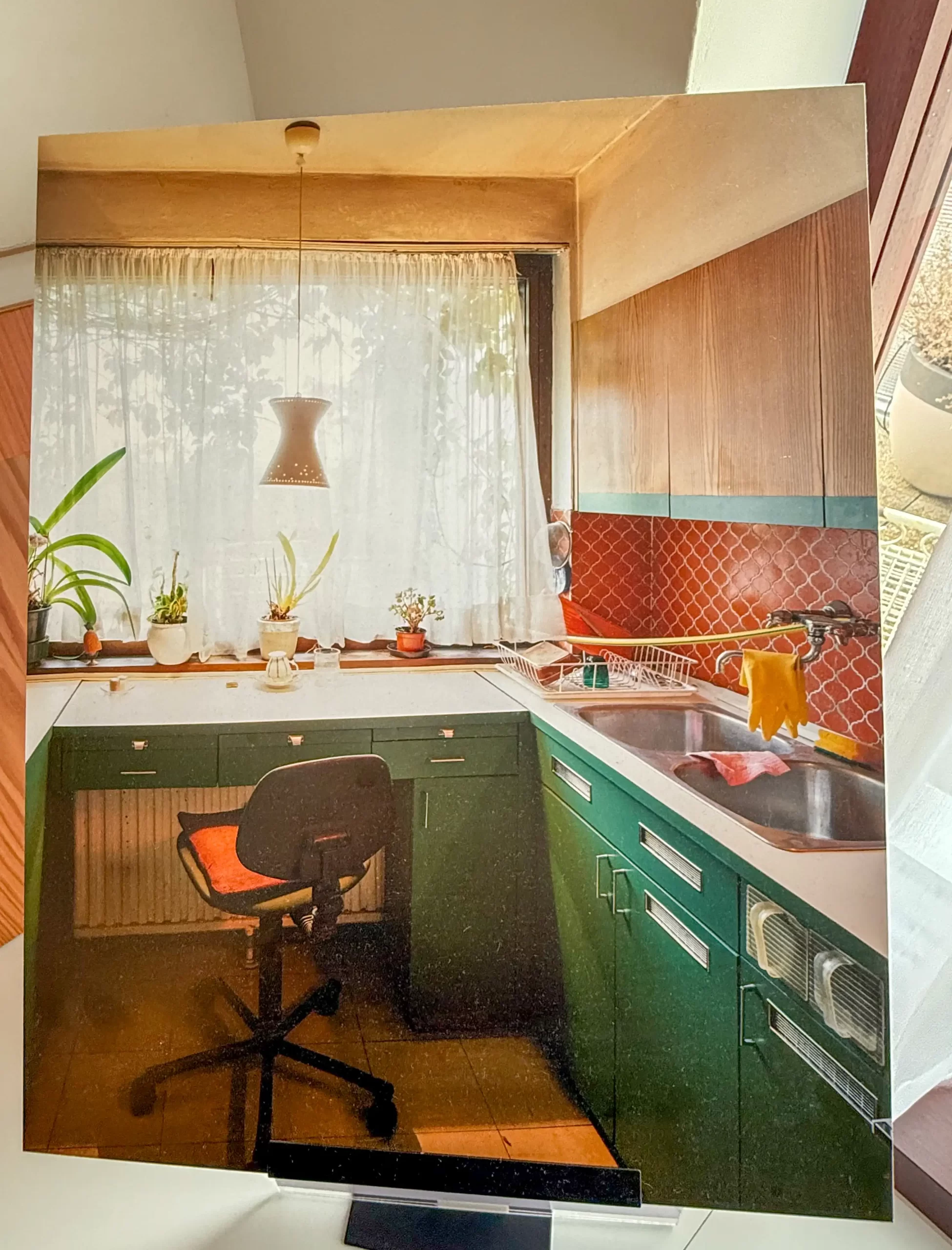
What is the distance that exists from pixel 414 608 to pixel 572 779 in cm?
30

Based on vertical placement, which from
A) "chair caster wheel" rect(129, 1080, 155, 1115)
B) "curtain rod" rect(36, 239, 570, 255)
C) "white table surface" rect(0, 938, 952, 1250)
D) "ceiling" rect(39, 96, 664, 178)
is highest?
"ceiling" rect(39, 96, 664, 178)

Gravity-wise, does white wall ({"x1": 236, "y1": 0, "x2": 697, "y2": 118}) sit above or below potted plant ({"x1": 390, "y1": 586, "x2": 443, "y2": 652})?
above

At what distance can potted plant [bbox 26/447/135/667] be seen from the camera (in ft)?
3.93

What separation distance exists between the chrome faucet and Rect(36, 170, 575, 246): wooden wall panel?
1.82ft

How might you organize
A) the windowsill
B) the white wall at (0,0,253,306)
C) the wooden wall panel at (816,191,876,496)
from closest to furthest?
the wooden wall panel at (816,191,876,496), the windowsill, the white wall at (0,0,253,306)

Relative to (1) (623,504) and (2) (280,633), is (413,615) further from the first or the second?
(1) (623,504)

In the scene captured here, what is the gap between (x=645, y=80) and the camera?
4.09 feet

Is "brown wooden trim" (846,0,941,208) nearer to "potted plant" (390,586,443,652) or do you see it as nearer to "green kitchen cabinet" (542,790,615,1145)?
"potted plant" (390,586,443,652)

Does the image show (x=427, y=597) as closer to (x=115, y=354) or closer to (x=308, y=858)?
(x=308, y=858)

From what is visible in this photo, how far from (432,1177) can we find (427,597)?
0.75 m

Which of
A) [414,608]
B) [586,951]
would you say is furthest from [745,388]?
[586,951]

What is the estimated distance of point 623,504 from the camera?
1106 mm

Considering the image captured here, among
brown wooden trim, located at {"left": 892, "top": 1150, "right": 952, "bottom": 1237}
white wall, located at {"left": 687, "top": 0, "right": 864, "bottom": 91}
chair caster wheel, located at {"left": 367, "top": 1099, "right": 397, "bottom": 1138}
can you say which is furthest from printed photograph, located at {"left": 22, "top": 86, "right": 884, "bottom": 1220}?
white wall, located at {"left": 687, "top": 0, "right": 864, "bottom": 91}

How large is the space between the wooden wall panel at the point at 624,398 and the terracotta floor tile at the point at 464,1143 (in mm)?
828
